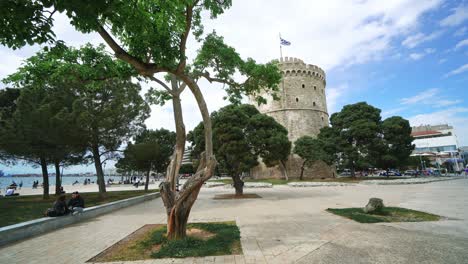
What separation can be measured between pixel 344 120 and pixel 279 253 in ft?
111

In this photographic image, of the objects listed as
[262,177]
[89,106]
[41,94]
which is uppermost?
[41,94]

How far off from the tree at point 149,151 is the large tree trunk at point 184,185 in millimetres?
16057

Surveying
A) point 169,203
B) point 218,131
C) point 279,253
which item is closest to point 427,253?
point 279,253

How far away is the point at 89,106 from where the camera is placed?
17016 millimetres

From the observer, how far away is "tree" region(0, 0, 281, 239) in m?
3.48

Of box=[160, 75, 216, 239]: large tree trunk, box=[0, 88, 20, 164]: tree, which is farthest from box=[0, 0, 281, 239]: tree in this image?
box=[0, 88, 20, 164]: tree

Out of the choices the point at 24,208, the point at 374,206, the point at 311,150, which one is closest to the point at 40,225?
Answer: the point at 24,208

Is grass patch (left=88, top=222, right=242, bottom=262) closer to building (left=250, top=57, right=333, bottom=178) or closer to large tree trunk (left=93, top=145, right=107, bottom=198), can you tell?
large tree trunk (left=93, top=145, right=107, bottom=198)

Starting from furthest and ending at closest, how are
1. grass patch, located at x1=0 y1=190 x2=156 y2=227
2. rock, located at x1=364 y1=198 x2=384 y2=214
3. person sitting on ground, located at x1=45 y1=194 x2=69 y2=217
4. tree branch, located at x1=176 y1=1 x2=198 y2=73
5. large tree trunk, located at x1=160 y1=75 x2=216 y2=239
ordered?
grass patch, located at x1=0 y1=190 x2=156 y2=227 < rock, located at x1=364 y1=198 x2=384 y2=214 < person sitting on ground, located at x1=45 y1=194 x2=69 y2=217 < large tree trunk, located at x1=160 y1=75 x2=216 y2=239 < tree branch, located at x1=176 y1=1 x2=198 y2=73

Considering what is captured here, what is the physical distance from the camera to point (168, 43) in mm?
5289

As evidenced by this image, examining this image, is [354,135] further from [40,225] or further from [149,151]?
[40,225]

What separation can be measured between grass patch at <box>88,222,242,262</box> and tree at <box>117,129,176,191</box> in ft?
50.8

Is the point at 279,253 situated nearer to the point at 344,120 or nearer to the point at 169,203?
the point at 169,203

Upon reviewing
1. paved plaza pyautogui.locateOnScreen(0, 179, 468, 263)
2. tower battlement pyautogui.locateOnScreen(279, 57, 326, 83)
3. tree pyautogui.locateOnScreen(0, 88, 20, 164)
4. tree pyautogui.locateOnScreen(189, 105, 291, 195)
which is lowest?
paved plaza pyautogui.locateOnScreen(0, 179, 468, 263)
